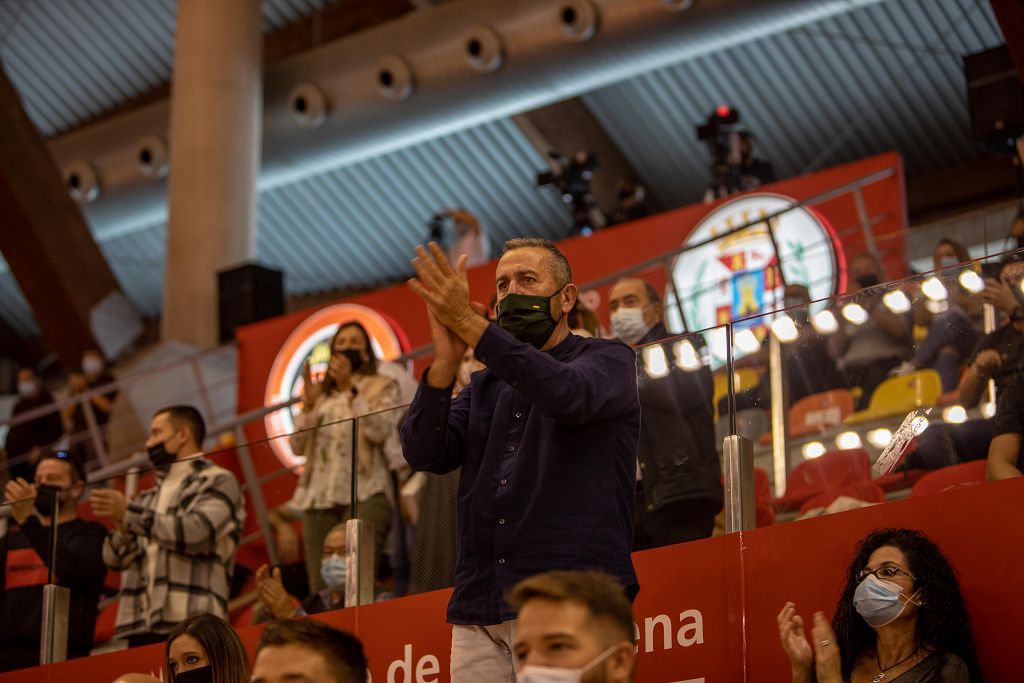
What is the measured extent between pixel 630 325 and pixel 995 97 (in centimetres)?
397

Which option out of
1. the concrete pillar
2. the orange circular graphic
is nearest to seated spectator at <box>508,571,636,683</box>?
the orange circular graphic

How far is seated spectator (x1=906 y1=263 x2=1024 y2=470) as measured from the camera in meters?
4.10

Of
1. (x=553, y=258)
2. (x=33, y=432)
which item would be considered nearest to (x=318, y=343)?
(x=33, y=432)

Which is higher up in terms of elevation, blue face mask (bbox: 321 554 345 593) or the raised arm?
the raised arm

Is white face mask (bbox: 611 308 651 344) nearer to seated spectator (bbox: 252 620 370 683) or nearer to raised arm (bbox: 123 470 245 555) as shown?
raised arm (bbox: 123 470 245 555)

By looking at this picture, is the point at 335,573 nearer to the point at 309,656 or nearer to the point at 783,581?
the point at 783,581

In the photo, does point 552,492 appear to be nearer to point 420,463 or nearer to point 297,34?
point 420,463

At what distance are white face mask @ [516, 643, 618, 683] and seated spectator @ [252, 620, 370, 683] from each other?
0.51 meters

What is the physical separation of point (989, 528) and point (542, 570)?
1.49 m

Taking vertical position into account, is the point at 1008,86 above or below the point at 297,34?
below

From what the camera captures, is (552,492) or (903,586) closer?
(552,492)

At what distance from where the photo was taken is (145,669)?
5.05 meters

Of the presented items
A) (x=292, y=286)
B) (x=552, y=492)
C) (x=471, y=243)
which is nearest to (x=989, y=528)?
(x=552, y=492)

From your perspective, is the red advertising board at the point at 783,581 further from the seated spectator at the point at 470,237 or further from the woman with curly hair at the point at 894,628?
the seated spectator at the point at 470,237
